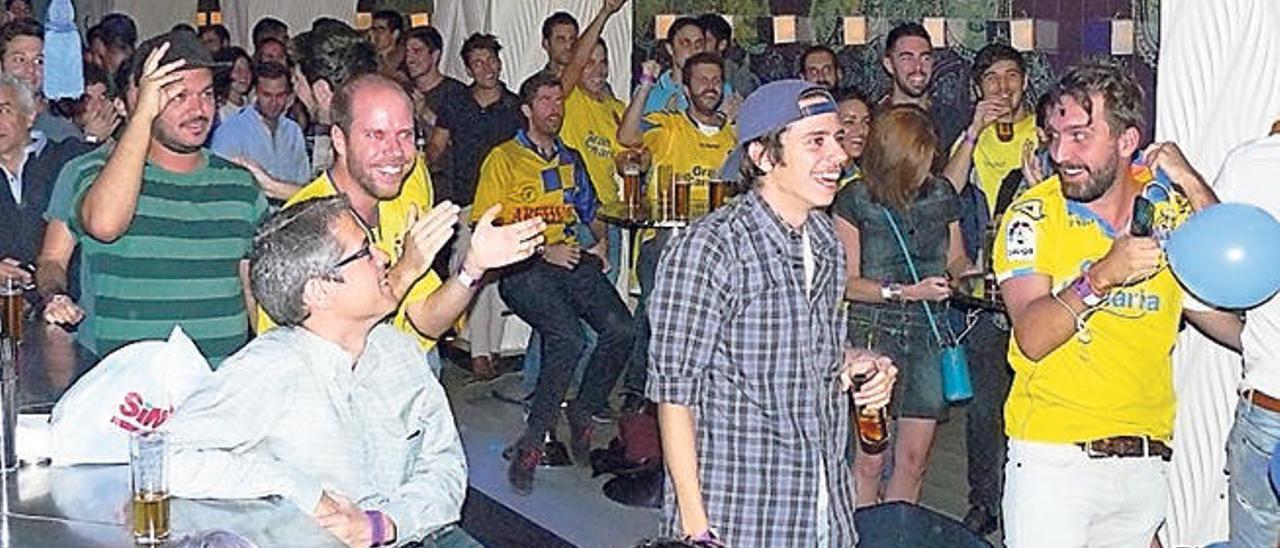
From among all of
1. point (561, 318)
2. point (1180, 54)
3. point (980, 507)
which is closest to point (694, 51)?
point (561, 318)

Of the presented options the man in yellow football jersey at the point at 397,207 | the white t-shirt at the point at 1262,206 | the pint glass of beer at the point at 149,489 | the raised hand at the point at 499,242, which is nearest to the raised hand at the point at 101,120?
the man in yellow football jersey at the point at 397,207

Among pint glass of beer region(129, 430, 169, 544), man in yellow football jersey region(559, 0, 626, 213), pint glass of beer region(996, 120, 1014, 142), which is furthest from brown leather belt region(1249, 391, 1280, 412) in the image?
man in yellow football jersey region(559, 0, 626, 213)

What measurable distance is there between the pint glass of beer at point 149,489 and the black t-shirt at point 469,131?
6544 millimetres

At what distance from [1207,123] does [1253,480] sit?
1.36 meters

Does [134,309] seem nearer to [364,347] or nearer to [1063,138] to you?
[364,347]

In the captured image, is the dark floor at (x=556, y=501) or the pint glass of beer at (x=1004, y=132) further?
the pint glass of beer at (x=1004, y=132)

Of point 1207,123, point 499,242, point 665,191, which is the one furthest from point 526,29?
point 499,242

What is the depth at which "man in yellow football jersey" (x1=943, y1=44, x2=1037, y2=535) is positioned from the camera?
23.7 ft

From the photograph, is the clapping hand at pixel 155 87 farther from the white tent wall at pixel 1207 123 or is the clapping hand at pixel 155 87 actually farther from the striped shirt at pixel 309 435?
the white tent wall at pixel 1207 123

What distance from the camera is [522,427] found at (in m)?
9.10

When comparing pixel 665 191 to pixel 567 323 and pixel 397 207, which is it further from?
pixel 397 207

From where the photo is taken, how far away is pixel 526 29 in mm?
10719

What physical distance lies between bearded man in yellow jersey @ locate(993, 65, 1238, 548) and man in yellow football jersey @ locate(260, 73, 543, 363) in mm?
1148

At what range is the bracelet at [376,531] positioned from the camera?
3.51 metres
